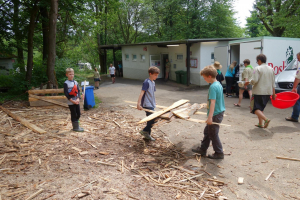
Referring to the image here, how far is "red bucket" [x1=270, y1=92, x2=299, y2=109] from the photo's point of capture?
6836 mm

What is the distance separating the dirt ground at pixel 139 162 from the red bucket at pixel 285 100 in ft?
2.09

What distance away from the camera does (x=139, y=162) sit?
4.73m

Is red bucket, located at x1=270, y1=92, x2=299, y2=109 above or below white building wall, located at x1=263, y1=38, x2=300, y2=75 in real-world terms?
below

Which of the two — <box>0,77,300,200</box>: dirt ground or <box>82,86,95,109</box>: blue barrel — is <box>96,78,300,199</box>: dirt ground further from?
<box>82,86,95,109</box>: blue barrel

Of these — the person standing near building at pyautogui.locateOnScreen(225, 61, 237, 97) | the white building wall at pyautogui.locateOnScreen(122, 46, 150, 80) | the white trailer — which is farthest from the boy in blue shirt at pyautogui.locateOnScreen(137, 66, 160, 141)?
the white building wall at pyautogui.locateOnScreen(122, 46, 150, 80)

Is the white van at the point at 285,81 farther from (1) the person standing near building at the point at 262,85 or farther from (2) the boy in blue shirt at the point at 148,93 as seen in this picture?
(2) the boy in blue shirt at the point at 148,93

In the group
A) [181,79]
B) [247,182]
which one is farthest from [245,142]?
[181,79]

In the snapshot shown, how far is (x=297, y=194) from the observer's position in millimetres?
3662

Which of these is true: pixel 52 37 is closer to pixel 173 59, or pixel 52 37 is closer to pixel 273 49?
pixel 273 49

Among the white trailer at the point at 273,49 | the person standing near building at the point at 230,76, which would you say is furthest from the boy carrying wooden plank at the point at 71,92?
the white trailer at the point at 273,49

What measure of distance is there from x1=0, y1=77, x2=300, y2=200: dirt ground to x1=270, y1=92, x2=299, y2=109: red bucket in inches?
25.0

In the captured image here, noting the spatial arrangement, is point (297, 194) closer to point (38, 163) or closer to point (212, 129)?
point (212, 129)

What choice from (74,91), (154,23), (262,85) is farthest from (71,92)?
(154,23)

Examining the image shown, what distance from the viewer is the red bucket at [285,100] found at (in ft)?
22.4
